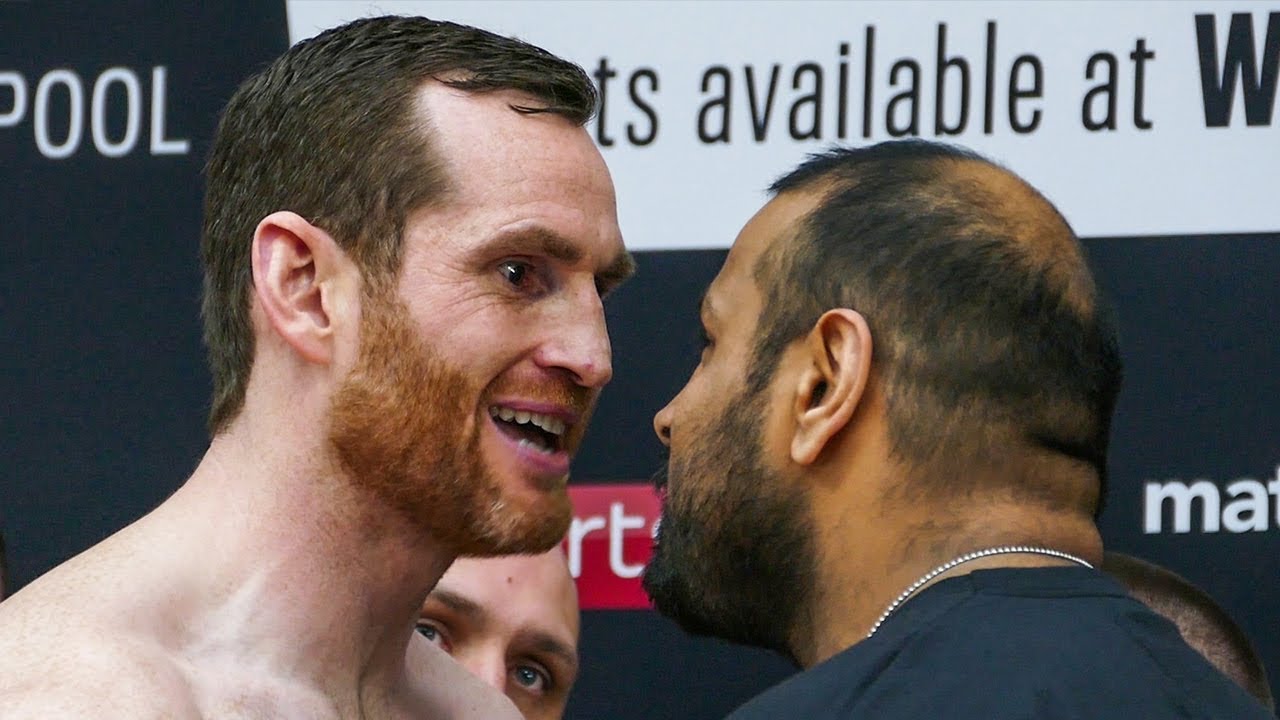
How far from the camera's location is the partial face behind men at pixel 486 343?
6.37ft

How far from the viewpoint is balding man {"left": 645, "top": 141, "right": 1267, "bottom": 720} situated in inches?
63.7

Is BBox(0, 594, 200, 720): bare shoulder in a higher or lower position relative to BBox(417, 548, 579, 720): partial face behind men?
higher

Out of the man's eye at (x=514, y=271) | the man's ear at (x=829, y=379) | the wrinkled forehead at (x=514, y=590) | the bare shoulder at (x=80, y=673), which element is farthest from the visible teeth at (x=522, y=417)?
the wrinkled forehead at (x=514, y=590)

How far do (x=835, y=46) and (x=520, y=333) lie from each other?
3.19 feet

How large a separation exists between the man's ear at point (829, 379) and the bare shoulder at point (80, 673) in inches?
24.6

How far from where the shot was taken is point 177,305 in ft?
9.49

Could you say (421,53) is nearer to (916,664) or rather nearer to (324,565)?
(324,565)

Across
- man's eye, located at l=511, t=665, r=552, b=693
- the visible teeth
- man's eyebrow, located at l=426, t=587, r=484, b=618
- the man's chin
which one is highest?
the visible teeth

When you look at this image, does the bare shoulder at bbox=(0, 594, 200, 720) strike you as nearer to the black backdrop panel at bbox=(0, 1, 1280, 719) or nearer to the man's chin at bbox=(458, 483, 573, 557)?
the man's chin at bbox=(458, 483, 573, 557)

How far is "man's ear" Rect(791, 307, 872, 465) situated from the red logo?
0.93 m

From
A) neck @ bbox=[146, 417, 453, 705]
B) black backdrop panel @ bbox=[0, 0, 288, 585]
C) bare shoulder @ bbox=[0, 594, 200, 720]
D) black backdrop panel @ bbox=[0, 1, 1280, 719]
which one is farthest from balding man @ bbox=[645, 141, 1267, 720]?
Result: black backdrop panel @ bbox=[0, 0, 288, 585]

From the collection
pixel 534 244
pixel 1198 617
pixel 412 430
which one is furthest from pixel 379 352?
pixel 1198 617

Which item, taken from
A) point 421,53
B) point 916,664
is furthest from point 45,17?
point 916,664

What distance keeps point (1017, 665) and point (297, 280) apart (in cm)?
84
